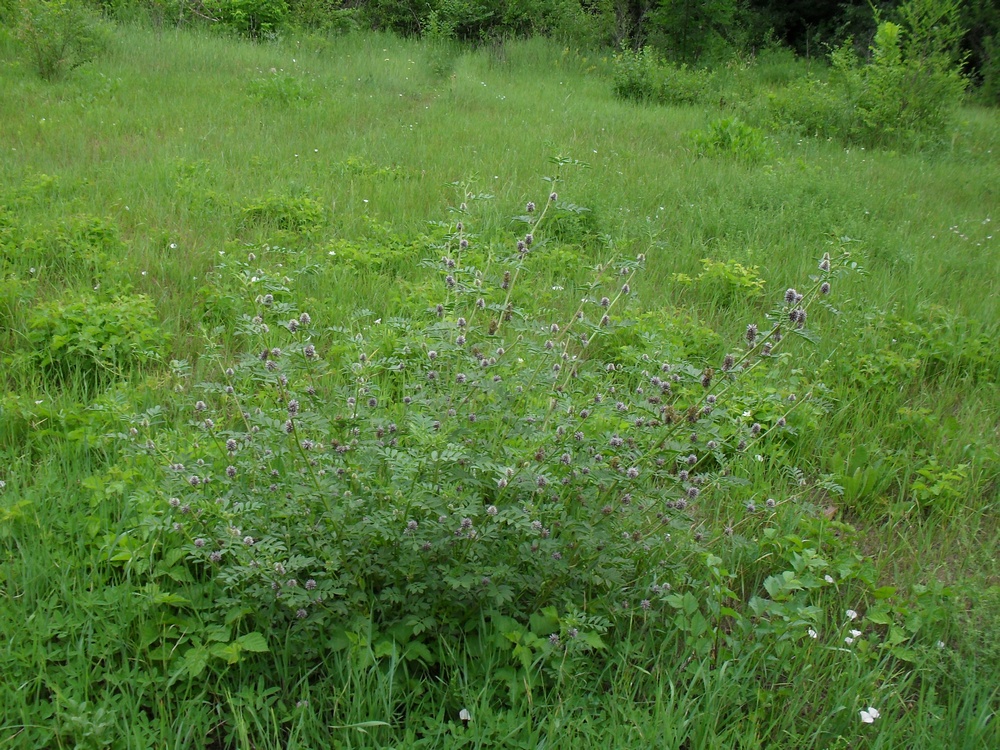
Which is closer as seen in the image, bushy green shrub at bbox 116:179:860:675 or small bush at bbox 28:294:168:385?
bushy green shrub at bbox 116:179:860:675

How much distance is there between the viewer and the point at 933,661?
2.33m

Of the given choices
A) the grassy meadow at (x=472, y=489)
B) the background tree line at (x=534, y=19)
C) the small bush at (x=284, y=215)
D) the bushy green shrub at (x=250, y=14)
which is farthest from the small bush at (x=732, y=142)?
the bushy green shrub at (x=250, y=14)

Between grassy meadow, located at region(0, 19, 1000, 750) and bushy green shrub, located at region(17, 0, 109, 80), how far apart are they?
341 cm

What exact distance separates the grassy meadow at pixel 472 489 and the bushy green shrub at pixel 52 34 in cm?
341

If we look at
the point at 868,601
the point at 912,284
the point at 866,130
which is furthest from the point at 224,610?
the point at 866,130

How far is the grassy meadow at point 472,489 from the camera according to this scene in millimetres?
2082

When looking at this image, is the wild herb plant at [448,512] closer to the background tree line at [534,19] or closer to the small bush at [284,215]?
the small bush at [284,215]

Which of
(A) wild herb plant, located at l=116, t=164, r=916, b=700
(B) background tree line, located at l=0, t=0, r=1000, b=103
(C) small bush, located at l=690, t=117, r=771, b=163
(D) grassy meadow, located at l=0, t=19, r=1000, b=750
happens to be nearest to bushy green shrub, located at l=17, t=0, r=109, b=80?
(B) background tree line, located at l=0, t=0, r=1000, b=103

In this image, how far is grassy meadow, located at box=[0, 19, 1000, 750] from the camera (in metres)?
2.08

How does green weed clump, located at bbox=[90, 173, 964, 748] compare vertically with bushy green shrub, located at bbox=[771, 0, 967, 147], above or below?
below

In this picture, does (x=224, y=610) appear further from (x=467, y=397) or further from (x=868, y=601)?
(x=868, y=601)

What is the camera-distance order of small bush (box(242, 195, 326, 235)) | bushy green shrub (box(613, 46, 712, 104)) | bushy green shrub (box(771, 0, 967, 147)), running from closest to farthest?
small bush (box(242, 195, 326, 235)) < bushy green shrub (box(771, 0, 967, 147)) < bushy green shrub (box(613, 46, 712, 104))

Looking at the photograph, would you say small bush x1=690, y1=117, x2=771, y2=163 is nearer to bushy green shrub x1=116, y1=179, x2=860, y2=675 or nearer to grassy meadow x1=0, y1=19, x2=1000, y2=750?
grassy meadow x1=0, y1=19, x2=1000, y2=750

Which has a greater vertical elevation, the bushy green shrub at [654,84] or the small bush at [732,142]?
the bushy green shrub at [654,84]
